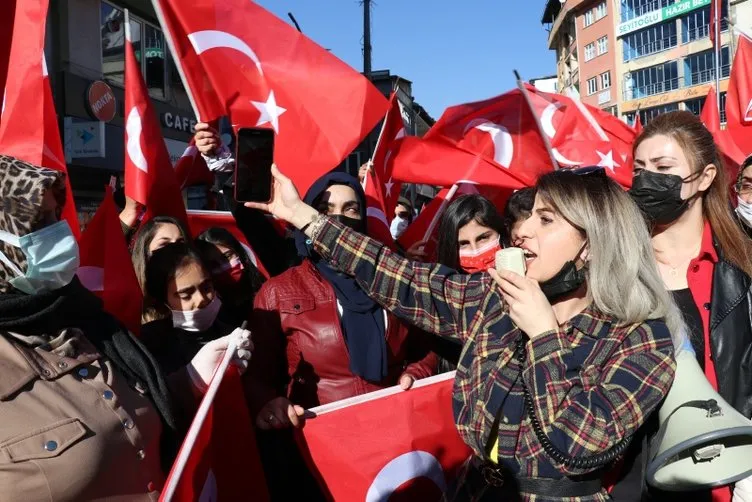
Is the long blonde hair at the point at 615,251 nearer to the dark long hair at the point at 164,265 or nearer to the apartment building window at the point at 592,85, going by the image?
the dark long hair at the point at 164,265

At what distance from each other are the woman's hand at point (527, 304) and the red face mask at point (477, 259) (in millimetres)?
1558

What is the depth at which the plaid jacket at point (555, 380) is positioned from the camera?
1.84 m

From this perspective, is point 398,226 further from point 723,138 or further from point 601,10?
point 601,10

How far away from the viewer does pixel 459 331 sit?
8.00ft

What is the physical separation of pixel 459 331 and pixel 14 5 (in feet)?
7.87

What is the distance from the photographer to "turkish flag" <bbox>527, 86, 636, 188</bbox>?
516 cm

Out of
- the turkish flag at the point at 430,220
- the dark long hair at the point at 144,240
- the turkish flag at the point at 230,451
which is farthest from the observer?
the turkish flag at the point at 430,220

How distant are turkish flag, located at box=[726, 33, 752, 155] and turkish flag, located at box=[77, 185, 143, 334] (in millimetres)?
4357

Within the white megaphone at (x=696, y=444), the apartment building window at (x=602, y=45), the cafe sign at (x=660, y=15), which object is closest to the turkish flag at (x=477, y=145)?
the white megaphone at (x=696, y=444)

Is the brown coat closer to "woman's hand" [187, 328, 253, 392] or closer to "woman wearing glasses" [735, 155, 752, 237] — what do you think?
"woman's hand" [187, 328, 253, 392]

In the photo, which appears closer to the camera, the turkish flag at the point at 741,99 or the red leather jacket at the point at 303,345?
the red leather jacket at the point at 303,345

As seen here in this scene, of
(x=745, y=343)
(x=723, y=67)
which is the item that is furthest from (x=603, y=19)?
(x=745, y=343)

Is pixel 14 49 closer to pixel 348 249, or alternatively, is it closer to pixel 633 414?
pixel 348 249

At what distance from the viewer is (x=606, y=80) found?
61.0 metres
